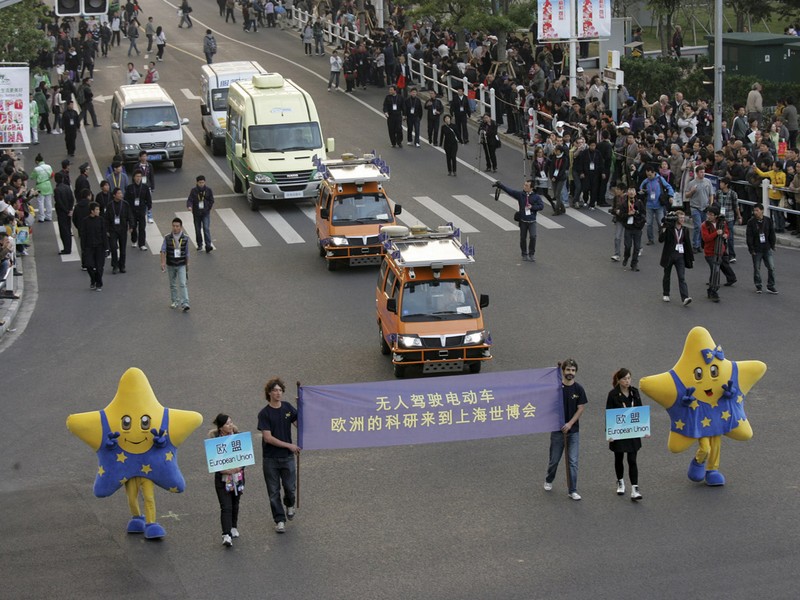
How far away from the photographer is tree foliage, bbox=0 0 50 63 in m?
45.8

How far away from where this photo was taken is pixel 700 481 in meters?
15.9

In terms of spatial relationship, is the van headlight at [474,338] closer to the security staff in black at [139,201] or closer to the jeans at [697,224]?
the jeans at [697,224]

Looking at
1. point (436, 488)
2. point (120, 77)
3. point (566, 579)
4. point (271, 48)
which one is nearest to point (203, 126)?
point (120, 77)

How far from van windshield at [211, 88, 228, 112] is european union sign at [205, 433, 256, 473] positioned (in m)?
29.0

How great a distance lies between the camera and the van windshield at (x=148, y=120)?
3919 centimetres

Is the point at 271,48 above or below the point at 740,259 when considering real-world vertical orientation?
above

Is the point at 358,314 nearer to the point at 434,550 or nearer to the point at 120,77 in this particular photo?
the point at 434,550

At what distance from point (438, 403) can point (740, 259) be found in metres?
13.8

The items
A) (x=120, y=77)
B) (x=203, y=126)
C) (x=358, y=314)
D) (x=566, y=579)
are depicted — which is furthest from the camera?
(x=120, y=77)

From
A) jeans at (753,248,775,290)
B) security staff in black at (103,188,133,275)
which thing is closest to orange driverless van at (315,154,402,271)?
security staff in black at (103,188,133,275)

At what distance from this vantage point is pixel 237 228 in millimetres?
32688

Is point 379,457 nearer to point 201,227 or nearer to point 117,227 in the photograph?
point 117,227

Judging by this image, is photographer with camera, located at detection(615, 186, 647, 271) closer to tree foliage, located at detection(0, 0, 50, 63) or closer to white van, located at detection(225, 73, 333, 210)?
white van, located at detection(225, 73, 333, 210)

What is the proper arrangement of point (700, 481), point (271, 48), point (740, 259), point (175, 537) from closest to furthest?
point (175, 537)
point (700, 481)
point (740, 259)
point (271, 48)
